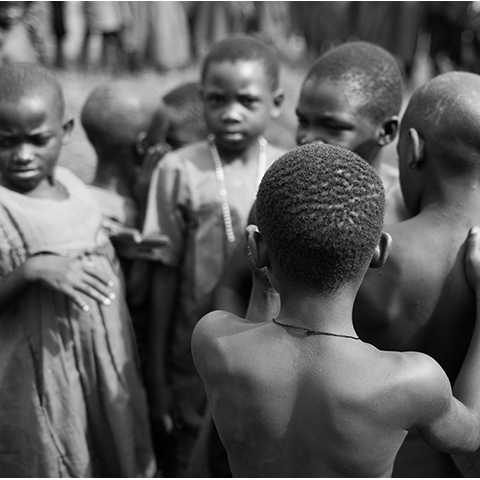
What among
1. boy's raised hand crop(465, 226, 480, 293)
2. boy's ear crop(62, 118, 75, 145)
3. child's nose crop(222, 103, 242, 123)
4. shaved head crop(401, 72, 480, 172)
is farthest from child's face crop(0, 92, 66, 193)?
boy's raised hand crop(465, 226, 480, 293)

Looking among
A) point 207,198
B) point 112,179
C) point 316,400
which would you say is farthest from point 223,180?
point 316,400

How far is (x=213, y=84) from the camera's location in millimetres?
3277

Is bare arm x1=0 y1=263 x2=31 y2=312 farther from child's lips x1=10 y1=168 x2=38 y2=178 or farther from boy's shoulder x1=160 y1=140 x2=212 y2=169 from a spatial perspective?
boy's shoulder x1=160 y1=140 x2=212 y2=169

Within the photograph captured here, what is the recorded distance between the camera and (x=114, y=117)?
3.58 m

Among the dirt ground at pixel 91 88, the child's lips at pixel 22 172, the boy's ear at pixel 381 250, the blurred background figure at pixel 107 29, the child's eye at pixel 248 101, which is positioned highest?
the boy's ear at pixel 381 250

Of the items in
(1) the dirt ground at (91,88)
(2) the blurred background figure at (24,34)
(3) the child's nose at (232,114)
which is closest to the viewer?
(3) the child's nose at (232,114)

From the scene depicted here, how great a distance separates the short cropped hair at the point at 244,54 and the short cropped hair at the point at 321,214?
5.07ft

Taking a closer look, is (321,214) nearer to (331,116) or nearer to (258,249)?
(258,249)

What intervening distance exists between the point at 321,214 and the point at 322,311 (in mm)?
216

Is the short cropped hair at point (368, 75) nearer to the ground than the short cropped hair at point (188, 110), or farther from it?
farther from it

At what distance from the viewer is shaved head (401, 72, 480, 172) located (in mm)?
2209

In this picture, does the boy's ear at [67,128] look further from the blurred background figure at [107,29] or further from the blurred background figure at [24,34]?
the blurred background figure at [107,29]

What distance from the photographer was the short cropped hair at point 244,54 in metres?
3.31

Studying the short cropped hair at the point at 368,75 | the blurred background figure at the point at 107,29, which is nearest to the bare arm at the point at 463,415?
the short cropped hair at the point at 368,75
